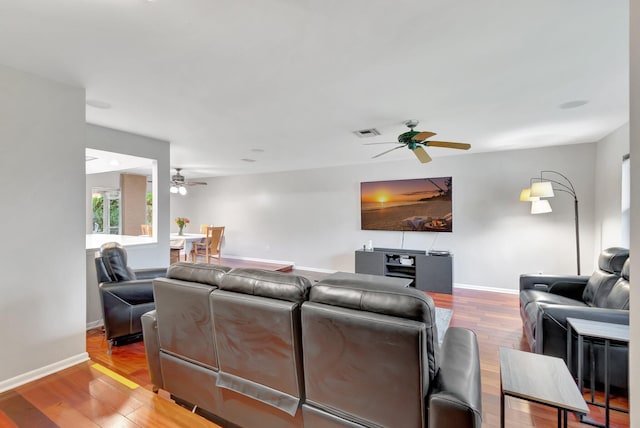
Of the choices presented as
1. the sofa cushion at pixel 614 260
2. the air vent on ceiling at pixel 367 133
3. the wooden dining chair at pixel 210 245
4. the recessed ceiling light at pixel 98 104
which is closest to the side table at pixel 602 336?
the sofa cushion at pixel 614 260

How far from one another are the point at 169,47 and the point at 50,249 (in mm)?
1864

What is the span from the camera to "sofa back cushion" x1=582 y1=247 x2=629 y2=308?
263cm

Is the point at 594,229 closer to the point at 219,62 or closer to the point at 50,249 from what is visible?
the point at 219,62

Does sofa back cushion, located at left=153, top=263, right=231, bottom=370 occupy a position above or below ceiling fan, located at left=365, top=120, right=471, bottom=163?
below

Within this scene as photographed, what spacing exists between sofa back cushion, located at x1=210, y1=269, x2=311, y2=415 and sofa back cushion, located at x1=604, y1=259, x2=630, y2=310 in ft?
8.58

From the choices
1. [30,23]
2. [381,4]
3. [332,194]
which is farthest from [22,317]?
[332,194]

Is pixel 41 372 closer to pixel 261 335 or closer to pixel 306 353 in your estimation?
pixel 261 335

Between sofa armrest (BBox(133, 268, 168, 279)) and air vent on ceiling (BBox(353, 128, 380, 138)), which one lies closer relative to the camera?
sofa armrest (BBox(133, 268, 168, 279))

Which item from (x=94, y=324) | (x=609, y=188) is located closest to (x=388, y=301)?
(x=94, y=324)

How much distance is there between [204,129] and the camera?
3643mm

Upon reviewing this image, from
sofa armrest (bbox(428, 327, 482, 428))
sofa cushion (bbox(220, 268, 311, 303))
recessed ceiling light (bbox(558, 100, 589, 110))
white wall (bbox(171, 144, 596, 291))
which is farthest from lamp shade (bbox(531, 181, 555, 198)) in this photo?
sofa cushion (bbox(220, 268, 311, 303))

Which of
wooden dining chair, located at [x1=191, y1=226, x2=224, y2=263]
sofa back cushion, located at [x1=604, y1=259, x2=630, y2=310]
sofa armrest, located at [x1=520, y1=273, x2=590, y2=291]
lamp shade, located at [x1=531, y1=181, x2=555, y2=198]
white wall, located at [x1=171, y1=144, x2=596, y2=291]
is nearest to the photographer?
sofa back cushion, located at [x1=604, y1=259, x2=630, y2=310]

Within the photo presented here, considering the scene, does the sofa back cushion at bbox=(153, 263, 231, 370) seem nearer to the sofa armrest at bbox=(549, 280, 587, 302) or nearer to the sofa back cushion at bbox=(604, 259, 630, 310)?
the sofa back cushion at bbox=(604, 259, 630, 310)

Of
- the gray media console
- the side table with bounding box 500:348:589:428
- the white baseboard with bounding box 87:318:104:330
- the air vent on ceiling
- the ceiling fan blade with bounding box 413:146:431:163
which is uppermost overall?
the air vent on ceiling
